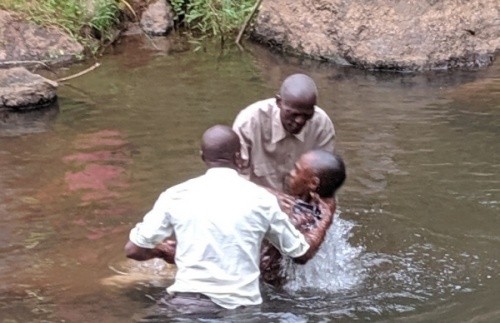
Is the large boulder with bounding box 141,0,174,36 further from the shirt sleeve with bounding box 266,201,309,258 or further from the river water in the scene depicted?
Answer: the shirt sleeve with bounding box 266,201,309,258

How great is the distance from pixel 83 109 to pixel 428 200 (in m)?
4.24

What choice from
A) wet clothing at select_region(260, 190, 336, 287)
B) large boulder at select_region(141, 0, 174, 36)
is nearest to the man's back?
wet clothing at select_region(260, 190, 336, 287)

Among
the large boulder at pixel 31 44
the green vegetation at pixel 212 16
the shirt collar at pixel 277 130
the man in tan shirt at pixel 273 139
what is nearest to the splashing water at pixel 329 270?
the man in tan shirt at pixel 273 139

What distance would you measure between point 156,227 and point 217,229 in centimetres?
30

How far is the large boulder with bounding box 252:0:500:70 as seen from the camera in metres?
11.8

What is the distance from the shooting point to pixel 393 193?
726cm

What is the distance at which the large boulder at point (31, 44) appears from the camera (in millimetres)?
11734

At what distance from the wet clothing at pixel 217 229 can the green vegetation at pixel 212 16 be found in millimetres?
8897

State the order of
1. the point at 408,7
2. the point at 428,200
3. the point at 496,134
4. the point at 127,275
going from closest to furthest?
the point at 127,275, the point at 428,200, the point at 496,134, the point at 408,7

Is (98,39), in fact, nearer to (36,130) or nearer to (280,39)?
(280,39)

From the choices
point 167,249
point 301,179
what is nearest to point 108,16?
point 301,179

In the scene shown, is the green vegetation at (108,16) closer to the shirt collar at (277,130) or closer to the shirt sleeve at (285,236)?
the shirt collar at (277,130)

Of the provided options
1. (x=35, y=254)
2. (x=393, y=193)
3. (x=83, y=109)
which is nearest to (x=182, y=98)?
(x=83, y=109)

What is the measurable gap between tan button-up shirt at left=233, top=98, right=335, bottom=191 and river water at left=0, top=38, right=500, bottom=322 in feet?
2.01
